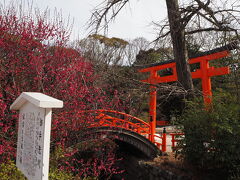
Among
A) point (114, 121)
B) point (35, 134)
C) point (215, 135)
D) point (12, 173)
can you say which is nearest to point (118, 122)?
point (114, 121)

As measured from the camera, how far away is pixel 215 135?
544 cm

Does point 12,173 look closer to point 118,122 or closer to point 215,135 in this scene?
point 215,135

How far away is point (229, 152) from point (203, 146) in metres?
0.64

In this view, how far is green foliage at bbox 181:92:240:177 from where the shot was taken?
17.0 ft

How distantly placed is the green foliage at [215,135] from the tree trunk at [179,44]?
2.51 ft

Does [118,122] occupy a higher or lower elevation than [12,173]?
higher

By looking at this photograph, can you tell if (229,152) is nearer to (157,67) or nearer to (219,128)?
(219,128)

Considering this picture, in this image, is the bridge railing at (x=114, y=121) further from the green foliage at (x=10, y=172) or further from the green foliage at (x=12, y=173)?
the green foliage at (x=10, y=172)

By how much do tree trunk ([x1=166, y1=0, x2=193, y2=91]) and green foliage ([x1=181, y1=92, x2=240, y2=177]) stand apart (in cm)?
77

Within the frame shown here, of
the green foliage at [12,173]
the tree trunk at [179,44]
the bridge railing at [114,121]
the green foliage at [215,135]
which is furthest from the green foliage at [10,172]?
the tree trunk at [179,44]

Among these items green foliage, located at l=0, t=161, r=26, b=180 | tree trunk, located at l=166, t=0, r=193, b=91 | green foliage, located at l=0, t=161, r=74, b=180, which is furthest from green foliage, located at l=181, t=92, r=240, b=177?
green foliage, located at l=0, t=161, r=26, b=180

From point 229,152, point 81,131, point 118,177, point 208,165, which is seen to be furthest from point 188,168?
point 118,177

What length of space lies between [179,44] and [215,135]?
2750mm

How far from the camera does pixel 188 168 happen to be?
639cm
